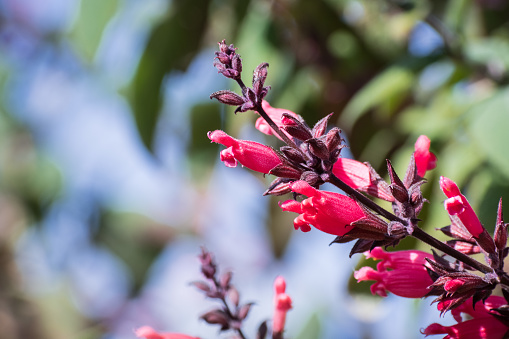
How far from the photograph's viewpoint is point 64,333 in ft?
10.7

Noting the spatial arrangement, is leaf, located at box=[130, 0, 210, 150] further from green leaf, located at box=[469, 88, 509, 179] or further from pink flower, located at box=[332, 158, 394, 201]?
pink flower, located at box=[332, 158, 394, 201]

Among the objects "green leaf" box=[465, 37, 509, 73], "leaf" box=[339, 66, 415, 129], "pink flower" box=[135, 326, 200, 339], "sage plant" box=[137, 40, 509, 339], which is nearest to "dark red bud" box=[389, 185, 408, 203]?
"sage plant" box=[137, 40, 509, 339]

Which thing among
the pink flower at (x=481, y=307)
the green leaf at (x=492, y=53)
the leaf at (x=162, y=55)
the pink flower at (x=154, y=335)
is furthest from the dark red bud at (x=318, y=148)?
the leaf at (x=162, y=55)

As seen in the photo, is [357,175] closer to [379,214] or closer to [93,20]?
[379,214]

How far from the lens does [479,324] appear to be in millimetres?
646

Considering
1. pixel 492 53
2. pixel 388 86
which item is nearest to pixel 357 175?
pixel 388 86

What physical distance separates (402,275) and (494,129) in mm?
426

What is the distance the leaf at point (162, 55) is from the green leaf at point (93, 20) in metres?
0.15

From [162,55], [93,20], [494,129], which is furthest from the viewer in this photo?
[162,55]

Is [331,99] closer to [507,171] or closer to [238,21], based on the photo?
[238,21]

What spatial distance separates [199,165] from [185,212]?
1692 mm

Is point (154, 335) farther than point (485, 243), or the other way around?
point (154, 335)

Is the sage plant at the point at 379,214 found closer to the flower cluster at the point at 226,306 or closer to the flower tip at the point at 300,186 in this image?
the flower tip at the point at 300,186

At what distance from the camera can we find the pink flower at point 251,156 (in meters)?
0.64
